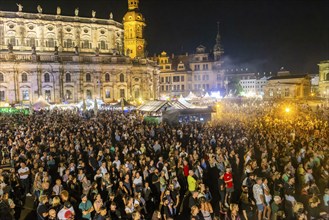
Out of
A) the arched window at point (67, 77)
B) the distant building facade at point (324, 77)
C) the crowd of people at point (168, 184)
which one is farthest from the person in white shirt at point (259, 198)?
the distant building facade at point (324, 77)

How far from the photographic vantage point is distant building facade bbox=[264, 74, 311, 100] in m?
67.4

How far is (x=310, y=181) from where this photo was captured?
10352 millimetres

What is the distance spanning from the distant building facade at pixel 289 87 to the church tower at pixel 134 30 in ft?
103

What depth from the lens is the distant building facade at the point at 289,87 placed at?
67375 mm

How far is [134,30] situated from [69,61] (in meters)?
19.8

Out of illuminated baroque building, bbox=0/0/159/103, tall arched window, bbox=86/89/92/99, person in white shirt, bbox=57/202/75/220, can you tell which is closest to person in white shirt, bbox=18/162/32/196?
person in white shirt, bbox=57/202/75/220

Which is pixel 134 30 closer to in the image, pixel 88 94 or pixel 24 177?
pixel 88 94

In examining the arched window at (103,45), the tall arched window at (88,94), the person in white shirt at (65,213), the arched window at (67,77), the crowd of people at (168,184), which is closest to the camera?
the person in white shirt at (65,213)

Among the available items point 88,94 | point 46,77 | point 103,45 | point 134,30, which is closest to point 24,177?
point 46,77

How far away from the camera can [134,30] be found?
68938 mm

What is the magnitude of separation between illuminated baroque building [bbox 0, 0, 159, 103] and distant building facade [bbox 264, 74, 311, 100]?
2692 centimetres

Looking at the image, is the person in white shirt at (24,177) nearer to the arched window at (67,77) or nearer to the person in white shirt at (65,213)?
the person in white shirt at (65,213)

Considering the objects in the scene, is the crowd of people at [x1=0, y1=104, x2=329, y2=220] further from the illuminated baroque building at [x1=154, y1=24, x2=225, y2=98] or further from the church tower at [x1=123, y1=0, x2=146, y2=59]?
the illuminated baroque building at [x1=154, y1=24, x2=225, y2=98]

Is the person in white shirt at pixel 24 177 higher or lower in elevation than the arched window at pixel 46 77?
lower
